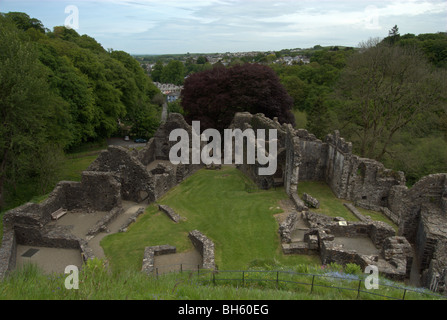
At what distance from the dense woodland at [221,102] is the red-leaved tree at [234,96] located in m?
0.11

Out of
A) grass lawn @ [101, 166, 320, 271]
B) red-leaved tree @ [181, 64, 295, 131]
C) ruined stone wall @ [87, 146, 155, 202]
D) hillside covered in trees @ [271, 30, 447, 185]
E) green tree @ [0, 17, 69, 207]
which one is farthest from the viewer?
red-leaved tree @ [181, 64, 295, 131]

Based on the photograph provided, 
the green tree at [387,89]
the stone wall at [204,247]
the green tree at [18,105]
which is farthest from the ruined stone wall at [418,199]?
the green tree at [18,105]

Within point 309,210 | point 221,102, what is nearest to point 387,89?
point 221,102

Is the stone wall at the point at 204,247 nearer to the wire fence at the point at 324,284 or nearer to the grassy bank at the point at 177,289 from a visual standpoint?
the wire fence at the point at 324,284

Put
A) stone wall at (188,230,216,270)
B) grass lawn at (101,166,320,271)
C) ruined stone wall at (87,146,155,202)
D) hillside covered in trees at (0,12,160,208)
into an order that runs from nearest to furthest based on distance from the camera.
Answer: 1. stone wall at (188,230,216,270)
2. grass lawn at (101,166,320,271)
3. ruined stone wall at (87,146,155,202)
4. hillside covered in trees at (0,12,160,208)

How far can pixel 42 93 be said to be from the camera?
21.1 metres

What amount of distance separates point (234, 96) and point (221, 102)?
5.20 ft

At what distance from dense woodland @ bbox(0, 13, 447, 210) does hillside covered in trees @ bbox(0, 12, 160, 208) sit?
0.08 metres

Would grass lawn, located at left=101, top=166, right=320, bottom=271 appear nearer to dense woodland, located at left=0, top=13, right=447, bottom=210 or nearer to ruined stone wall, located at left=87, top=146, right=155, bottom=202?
ruined stone wall, located at left=87, top=146, right=155, bottom=202

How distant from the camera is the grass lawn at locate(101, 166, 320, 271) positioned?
13.4 m

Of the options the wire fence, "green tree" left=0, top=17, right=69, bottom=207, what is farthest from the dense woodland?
the wire fence

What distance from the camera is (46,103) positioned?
72.1 feet

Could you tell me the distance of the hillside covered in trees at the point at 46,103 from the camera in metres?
20.0
